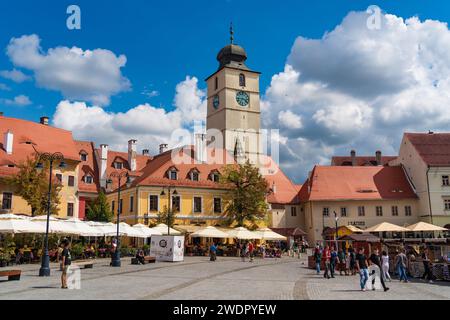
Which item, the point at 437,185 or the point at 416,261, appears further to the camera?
the point at 437,185

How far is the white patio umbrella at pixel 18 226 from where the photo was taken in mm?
28469

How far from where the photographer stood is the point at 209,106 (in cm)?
9194

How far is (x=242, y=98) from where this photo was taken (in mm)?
87375

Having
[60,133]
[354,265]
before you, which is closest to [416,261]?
[354,265]

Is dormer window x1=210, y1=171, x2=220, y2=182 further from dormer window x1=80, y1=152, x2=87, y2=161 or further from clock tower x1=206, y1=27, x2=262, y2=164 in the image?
clock tower x1=206, y1=27, x2=262, y2=164

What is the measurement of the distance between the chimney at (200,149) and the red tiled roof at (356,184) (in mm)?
13890

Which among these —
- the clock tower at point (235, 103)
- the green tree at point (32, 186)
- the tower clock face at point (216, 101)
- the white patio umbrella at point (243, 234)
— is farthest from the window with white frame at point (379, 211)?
the tower clock face at point (216, 101)

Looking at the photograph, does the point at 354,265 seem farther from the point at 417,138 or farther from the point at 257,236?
the point at 417,138

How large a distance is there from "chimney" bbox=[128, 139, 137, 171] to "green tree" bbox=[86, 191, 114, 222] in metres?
10.9

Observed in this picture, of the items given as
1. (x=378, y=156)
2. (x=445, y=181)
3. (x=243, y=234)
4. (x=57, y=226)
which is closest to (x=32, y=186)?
(x=57, y=226)

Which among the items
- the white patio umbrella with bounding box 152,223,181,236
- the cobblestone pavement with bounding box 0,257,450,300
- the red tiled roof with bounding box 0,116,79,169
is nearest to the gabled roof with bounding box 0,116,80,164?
the red tiled roof with bounding box 0,116,79,169

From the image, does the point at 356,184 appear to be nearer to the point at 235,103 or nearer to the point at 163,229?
the point at 163,229
